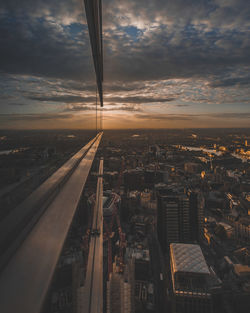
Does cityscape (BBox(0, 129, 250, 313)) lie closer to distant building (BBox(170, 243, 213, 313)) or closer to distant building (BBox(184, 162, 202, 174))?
distant building (BBox(170, 243, 213, 313))

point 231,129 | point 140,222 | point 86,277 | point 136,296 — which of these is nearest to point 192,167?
point 140,222

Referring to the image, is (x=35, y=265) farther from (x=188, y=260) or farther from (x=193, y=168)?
(x=193, y=168)

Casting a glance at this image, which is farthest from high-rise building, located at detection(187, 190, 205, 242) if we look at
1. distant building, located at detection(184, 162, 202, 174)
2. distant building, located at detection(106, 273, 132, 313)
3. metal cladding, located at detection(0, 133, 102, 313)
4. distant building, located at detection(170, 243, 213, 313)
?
distant building, located at detection(184, 162, 202, 174)

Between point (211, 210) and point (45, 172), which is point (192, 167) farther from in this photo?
point (45, 172)

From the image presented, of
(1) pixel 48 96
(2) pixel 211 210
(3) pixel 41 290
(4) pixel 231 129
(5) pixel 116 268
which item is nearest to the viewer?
(3) pixel 41 290

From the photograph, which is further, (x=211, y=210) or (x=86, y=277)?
(x=211, y=210)

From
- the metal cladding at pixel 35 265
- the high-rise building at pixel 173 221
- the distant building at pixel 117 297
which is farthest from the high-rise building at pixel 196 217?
the metal cladding at pixel 35 265

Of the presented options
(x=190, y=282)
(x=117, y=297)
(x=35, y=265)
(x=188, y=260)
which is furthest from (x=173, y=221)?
(x=35, y=265)

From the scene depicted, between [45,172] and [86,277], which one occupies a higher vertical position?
[45,172]

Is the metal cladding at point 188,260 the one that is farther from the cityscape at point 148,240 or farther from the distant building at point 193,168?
the distant building at point 193,168
